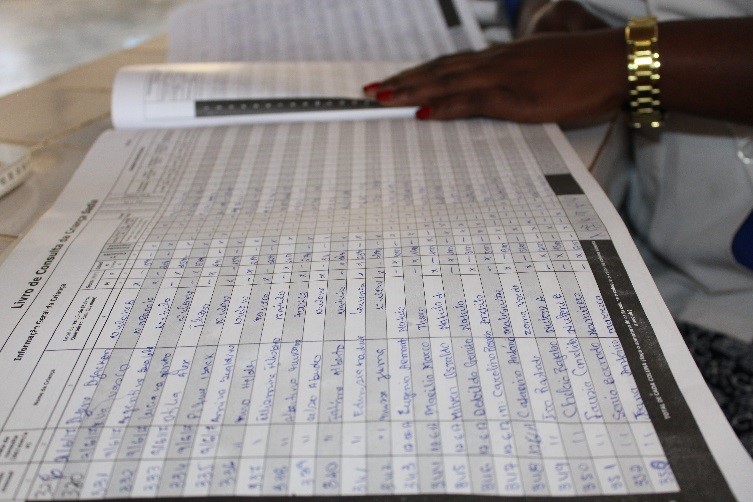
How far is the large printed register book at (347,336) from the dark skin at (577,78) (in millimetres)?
49

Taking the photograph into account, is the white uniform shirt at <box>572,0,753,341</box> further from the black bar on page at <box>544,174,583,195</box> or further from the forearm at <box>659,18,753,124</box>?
the black bar on page at <box>544,174,583,195</box>

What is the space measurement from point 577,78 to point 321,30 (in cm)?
35

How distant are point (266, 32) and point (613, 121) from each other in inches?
17.2

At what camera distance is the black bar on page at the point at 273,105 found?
660mm

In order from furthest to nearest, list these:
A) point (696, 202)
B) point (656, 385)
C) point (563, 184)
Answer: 1. point (696, 202)
2. point (563, 184)
3. point (656, 385)

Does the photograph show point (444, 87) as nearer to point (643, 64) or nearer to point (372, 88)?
point (372, 88)

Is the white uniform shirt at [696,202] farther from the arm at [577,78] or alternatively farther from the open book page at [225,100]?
the open book page at [225,100]

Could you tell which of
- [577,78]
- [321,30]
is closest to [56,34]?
[321,30]

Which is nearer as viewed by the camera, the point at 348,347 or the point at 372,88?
the point at 348,347

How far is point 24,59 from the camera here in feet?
3.28

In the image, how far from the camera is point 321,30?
83 centimetres

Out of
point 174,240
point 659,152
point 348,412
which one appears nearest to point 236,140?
point 174,240

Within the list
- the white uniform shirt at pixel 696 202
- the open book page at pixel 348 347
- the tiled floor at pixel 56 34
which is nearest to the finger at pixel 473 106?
the open book page at pixel 348 347

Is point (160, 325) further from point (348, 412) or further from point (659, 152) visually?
point (659, 152)
